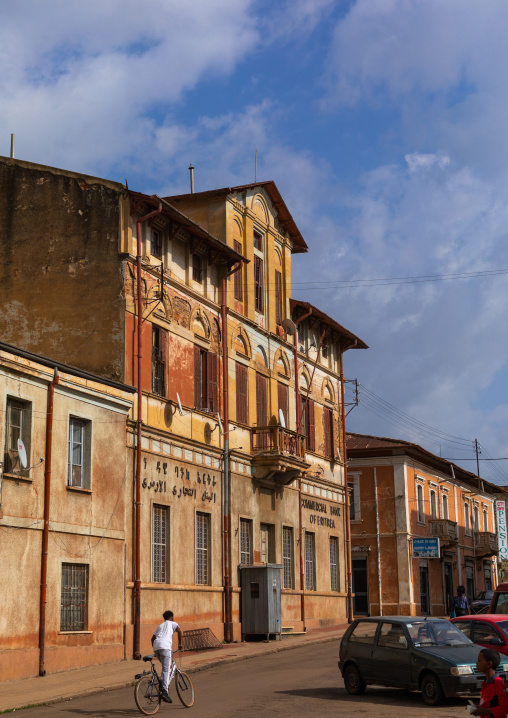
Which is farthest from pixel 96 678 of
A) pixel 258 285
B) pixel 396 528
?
pixel 396 528

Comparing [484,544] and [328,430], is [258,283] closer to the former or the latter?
[328,430]

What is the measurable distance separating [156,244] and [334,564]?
16149 millimetres

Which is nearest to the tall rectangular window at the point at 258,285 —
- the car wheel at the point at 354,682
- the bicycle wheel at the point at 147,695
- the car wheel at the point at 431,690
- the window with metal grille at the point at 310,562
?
the window with metal grille at the point at 310,562

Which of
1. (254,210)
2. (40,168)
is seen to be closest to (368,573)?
(254,210)

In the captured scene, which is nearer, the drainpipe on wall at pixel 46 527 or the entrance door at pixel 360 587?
the drainpipe on wall at pixel 46 527

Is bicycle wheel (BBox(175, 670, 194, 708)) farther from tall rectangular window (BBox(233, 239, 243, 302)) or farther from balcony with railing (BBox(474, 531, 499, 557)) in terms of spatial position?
balcony with railing (BBox(474, 531, 499, 557))

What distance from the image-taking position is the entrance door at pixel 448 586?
51.5 meters

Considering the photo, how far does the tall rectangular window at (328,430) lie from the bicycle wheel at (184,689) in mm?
22334

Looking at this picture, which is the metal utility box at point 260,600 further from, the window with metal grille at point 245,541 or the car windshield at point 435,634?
the car windshield at point 435,634

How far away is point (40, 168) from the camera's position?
1024 inches

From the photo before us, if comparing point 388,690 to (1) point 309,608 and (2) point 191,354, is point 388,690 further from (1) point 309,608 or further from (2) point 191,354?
(1) point 309,608

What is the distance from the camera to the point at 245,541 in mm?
29656

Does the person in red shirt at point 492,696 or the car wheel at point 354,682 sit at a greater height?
the person in red shirt at point 492,696

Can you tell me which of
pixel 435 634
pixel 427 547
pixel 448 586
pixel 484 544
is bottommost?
pixel 435 634
